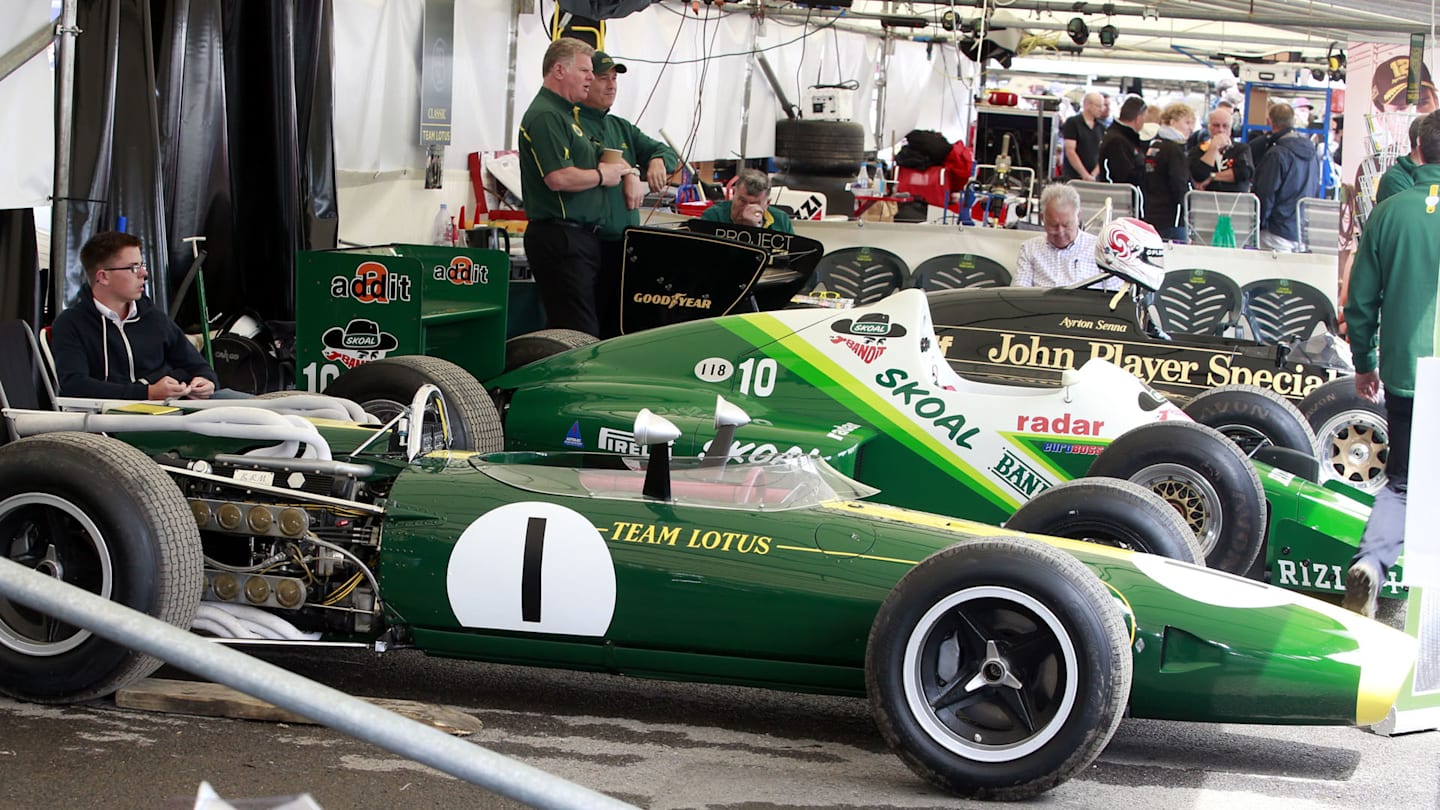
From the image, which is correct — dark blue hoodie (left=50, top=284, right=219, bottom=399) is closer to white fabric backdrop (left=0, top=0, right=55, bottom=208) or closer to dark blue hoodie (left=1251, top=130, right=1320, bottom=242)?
white fabric backdrop (left=0, top=0, right=55, bottom=208)

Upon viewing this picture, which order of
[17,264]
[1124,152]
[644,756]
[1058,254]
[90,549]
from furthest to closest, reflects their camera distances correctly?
[1124,152] → [1058,254] → [17,264] → [90,549] → [644,756]

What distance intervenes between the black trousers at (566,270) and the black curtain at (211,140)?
4.85 ft

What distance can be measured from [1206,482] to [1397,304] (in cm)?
115

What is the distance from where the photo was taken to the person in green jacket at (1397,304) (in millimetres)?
6090

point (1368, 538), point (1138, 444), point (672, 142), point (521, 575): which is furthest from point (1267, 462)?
point (672, 142)

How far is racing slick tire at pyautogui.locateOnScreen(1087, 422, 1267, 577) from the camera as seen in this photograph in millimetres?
5766

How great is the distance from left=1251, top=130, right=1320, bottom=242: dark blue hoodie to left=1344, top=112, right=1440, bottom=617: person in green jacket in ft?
32.9

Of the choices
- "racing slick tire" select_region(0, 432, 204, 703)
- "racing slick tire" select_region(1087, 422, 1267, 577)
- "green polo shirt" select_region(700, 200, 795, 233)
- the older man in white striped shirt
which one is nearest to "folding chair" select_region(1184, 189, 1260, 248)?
the older man in white striped shirt

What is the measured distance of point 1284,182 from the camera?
626 inches

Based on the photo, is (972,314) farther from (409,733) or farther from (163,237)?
(409,733)

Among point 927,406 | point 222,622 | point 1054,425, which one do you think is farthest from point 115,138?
point 1054,425

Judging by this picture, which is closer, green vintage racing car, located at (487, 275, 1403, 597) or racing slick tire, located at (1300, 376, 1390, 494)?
green vintage racing car, located at (487, 275, 1403, 597)

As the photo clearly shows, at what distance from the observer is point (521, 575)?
179 inches

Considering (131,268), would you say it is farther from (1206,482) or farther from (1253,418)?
(1253,418)
